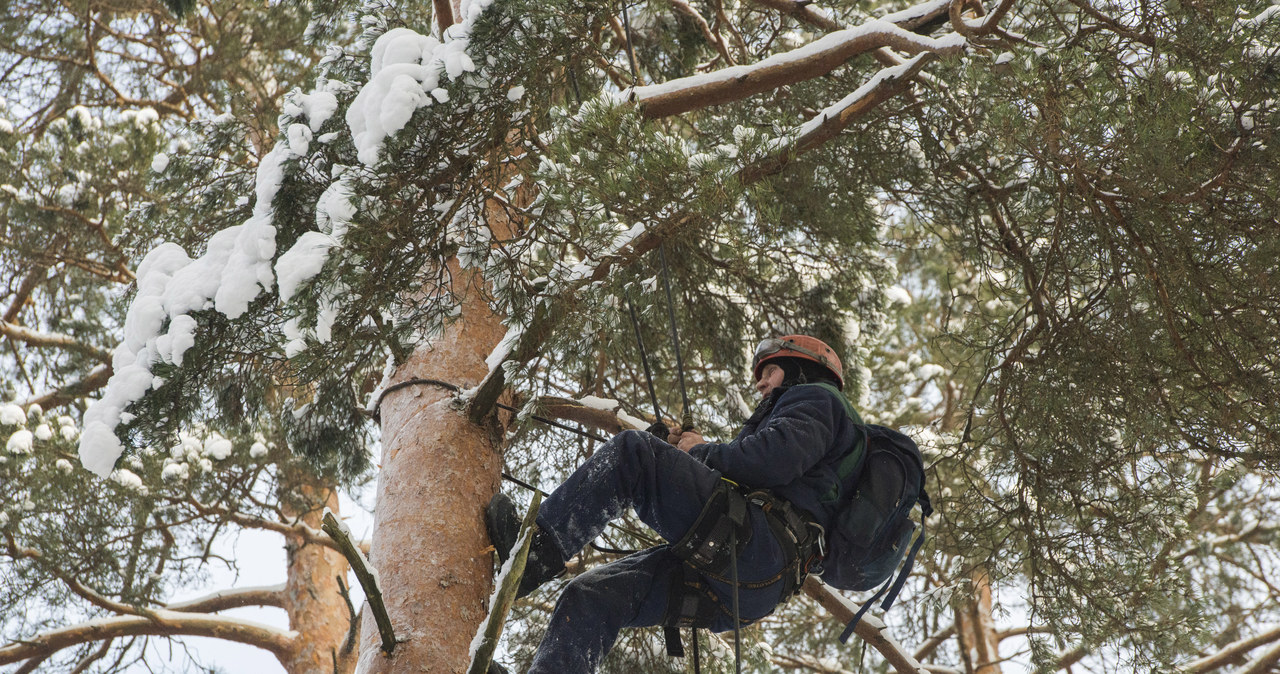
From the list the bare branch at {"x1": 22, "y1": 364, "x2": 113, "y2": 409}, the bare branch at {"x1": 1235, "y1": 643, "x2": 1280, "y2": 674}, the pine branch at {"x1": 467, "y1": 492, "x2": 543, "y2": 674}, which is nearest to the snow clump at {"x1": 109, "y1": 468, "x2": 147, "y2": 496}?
the bare branch at {"x1": 22, "y1": 364, "x2": 113, "y2": 409}

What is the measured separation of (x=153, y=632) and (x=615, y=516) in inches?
175

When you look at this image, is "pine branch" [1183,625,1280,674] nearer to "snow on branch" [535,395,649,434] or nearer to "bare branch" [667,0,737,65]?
"snow on branch" [535,395,649,434]

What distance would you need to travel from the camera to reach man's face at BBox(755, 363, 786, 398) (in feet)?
12.8

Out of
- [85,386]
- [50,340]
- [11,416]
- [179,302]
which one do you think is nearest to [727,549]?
[179,302]

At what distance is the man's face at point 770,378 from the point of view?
153 inches

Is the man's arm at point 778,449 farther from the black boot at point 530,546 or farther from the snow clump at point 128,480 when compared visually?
the snow clump at point 128,480

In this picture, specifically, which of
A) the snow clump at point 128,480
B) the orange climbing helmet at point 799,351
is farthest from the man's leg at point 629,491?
the snow clump at point 128,480

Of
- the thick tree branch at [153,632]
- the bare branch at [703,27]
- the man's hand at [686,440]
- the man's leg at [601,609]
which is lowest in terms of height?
the man's leg at [601,609]

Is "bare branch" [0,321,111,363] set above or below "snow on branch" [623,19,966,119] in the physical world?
above

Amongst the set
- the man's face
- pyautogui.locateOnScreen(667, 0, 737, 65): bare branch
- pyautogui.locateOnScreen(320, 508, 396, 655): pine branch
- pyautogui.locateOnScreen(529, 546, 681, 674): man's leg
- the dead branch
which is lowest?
pyautogui.locateOnScreen(320, 508, 396, 655): pine branch

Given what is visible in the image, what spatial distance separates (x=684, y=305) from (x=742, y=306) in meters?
0.31

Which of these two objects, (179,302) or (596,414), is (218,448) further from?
(179,302)

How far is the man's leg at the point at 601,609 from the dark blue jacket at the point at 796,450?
Result: 416mm

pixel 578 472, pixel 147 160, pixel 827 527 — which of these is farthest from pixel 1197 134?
pixel 147 160
